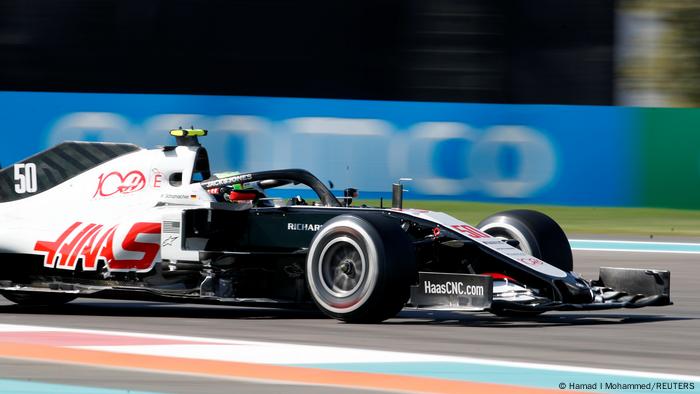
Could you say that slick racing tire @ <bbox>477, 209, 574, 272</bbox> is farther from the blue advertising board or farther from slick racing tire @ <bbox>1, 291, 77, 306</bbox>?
the blue advertising board

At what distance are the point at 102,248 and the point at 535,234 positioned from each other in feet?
10.2

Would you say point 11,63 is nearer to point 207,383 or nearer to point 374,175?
point 374,175

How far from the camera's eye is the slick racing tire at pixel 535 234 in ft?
33.1

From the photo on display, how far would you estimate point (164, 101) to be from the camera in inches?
825

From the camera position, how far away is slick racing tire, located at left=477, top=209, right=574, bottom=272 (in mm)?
10094

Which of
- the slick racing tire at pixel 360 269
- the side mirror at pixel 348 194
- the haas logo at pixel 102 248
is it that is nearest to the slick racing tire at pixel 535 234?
the side mirror at pixel 348 194

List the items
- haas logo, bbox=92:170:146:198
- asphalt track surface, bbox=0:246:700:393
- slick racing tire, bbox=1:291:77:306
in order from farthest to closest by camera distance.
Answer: slick racing tire, bbox=1:291:77:306 < haas logo, bbox=92:170:146:198 < asphalt track surface, bbox=0:246:700:393

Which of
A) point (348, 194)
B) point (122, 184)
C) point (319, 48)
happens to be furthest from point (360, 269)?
point (319, 48)

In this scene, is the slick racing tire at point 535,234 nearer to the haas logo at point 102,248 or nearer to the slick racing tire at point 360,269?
the slick racing tire at point 360,269

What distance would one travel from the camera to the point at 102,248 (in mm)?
9906

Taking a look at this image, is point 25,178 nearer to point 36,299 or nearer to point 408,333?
point 36,299

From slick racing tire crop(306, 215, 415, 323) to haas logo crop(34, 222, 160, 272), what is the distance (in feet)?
4.48

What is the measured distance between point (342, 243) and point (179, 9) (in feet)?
61.3

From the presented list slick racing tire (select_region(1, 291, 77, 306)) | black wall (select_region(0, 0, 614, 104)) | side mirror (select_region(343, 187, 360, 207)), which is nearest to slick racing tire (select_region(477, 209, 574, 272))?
side mirror (select_region(343, 187, 360, 207))
